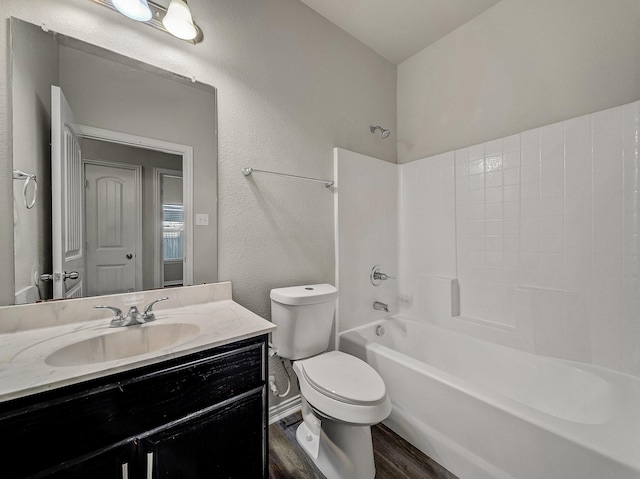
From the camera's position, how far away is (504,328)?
5.75 ft

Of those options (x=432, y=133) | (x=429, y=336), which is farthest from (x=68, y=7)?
(x=429, y=336)

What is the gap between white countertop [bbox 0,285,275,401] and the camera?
0.65 meters

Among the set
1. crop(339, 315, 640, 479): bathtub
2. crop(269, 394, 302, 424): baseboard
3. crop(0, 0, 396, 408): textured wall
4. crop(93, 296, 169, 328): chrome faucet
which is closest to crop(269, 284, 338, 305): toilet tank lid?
crop(0, 0, 396, 408): textured wall

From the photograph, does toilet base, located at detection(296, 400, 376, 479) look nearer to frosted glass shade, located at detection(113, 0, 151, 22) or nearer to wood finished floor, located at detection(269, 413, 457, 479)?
wood finished floor, located at detection(269, 413, 457, 479)

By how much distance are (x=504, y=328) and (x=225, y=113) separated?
86.0 inches

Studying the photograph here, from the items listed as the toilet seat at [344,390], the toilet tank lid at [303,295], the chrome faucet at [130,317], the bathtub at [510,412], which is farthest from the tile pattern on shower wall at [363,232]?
the chrome faucet at [130,317]

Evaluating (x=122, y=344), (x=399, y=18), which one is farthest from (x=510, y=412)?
(x=399, y=18)

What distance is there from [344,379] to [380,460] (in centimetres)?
53

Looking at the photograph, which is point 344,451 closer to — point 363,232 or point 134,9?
point 363,232

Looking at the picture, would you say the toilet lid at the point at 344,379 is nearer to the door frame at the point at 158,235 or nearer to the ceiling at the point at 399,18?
the door frame at the point at 158,235

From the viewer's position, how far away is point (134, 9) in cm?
110

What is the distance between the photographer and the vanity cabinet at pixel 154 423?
0.63 metres

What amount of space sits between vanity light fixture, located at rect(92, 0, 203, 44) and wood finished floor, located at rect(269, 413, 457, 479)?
2133 millimetres

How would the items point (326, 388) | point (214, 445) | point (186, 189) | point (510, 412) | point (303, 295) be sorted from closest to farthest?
point (214, 445) → point (510, 412) → point (326, 388) → point (186, 189) → point (303, 295)
